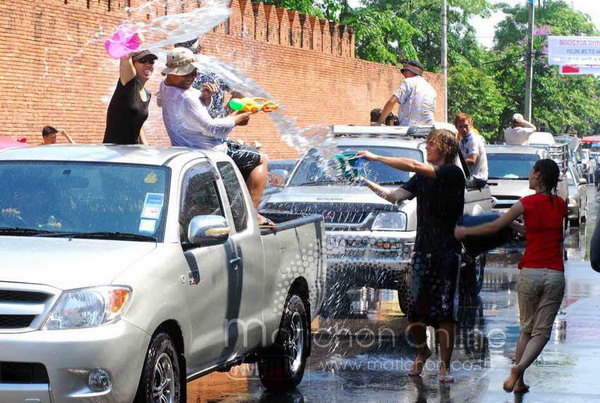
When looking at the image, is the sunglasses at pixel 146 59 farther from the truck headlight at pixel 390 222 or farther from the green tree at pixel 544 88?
the green tree at pixel 544 88

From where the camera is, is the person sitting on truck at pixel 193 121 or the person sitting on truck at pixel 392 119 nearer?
the person sitting on truck at pixel 193 121

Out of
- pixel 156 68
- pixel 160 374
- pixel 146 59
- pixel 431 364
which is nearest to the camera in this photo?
pixel 160 374

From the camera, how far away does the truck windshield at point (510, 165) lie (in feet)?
73.1

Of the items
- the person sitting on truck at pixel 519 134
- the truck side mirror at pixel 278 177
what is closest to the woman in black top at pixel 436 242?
the truck side mirror at pixel 278 177

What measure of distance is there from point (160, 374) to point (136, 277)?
61 cm

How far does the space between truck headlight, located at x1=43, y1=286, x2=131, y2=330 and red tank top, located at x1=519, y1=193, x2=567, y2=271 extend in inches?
141

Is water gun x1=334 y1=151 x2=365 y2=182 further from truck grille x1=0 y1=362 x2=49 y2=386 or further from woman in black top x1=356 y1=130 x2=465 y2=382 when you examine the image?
truck grille x1=0 y1=362 x2=49 y2=386

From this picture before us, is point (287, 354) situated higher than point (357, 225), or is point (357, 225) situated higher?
point (357, 225)

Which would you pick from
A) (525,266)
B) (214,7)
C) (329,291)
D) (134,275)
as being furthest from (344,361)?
(214,7)

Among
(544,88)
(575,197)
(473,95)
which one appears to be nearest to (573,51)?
(544,88)

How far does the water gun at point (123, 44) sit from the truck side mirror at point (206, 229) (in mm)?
2564

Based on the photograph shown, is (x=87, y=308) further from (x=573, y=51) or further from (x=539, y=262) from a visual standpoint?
(x=573, y=51)

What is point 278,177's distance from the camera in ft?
44.8

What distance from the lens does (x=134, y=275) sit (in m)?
6.51
